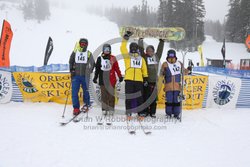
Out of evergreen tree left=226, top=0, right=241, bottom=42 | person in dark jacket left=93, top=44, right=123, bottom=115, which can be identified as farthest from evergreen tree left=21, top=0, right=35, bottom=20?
person in dark jacket left=93, top=44, right=123, bottom=115

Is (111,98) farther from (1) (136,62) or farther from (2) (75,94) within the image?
(1) (136,62)

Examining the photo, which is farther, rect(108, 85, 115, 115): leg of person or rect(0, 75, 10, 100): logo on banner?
rect(0, 75, 10, 100): logo on banner

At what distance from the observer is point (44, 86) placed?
7.57 metres

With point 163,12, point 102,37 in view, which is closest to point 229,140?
point 102,37

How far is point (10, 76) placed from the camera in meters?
7.50

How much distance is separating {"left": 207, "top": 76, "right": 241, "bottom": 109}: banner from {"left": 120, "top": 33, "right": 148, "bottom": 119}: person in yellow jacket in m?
2.86

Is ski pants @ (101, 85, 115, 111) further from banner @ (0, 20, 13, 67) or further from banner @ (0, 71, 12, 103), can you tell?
banner @ (0, 20, 13, 67)

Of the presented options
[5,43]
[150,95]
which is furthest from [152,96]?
[5,43]

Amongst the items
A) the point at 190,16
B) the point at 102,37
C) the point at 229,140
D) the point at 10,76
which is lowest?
the point at 229,140

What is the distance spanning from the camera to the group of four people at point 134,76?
5.98 m

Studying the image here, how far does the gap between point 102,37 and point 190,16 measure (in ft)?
64.7

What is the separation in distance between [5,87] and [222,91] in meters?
7.24

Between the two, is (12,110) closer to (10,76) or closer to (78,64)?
(10,76)

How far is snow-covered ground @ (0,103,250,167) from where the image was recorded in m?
3.84
